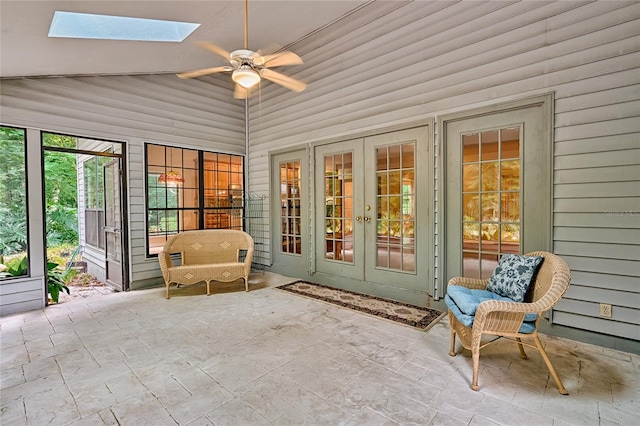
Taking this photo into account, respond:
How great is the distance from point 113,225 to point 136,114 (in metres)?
1.89

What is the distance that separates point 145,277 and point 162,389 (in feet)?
10.7

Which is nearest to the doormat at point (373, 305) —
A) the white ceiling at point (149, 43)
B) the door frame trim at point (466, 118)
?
the door frame trim at point (466, 118)

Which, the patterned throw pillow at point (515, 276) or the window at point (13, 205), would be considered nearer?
the patterned throw pillow at point (515, 276)

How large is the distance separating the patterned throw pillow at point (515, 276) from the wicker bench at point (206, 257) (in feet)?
11.0

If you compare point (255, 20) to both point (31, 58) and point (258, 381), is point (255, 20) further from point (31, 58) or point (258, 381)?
point (258, 381)

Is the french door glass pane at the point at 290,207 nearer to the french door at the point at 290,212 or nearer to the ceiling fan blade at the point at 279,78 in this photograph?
the french door at the point at 290,212

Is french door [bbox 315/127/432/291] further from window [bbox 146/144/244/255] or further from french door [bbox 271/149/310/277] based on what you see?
window [bbox 146/144/244/255]

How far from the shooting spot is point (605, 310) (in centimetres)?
273

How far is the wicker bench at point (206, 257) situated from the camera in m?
4.37

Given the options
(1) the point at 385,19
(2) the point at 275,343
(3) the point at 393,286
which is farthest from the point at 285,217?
(1) the point at 385,19

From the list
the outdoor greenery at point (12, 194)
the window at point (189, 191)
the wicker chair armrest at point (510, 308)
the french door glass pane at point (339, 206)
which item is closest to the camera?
the wicker chair armrest at point (510, 308)

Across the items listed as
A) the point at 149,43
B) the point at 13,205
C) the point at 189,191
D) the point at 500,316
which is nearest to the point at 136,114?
the point at 189,191

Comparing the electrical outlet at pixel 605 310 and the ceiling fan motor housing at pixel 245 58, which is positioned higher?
the ceiling fan motor housing at pixel 245 58

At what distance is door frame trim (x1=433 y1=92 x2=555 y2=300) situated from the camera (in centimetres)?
296
